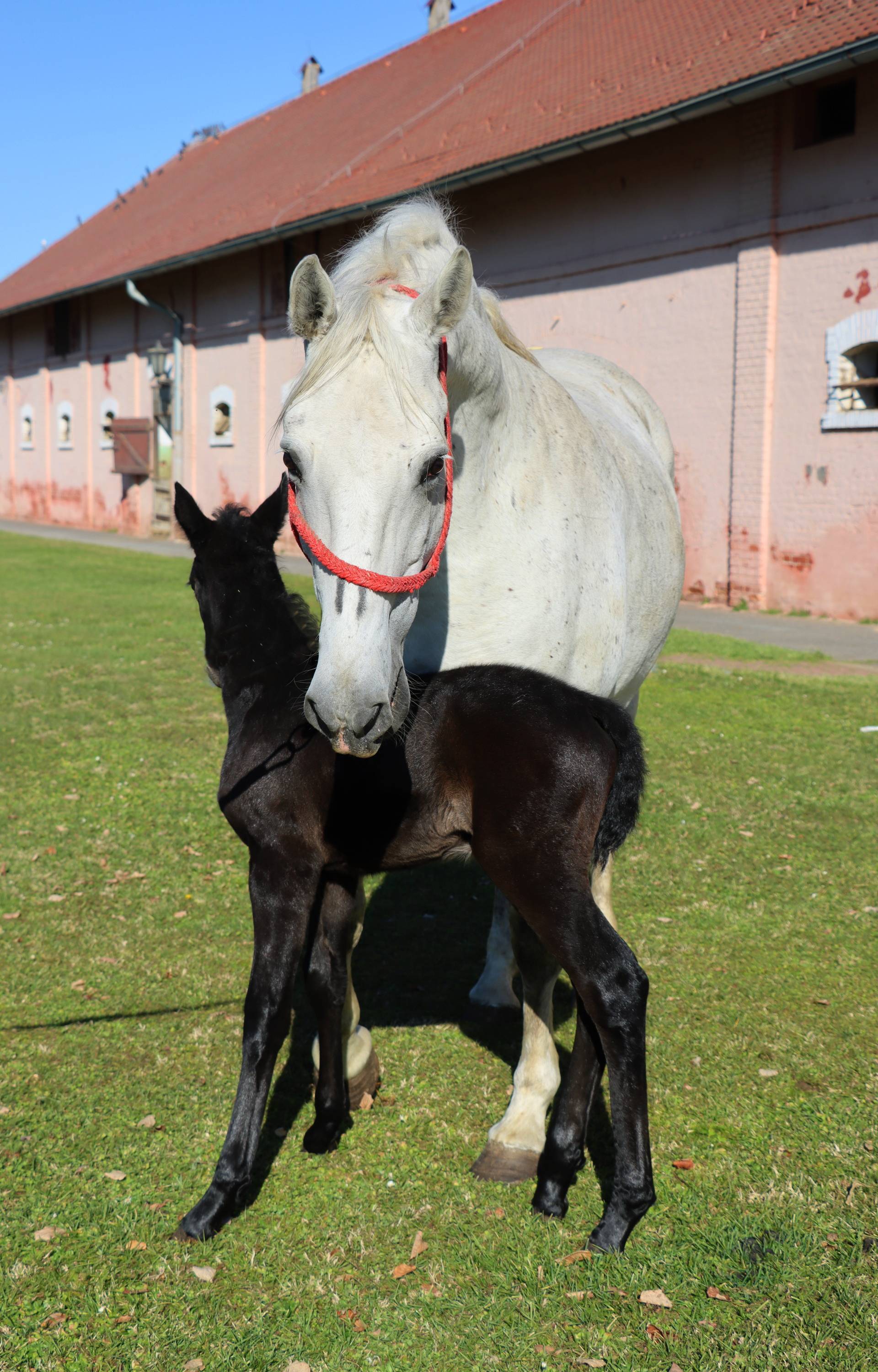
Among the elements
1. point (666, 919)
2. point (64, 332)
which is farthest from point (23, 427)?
point (666, 919)

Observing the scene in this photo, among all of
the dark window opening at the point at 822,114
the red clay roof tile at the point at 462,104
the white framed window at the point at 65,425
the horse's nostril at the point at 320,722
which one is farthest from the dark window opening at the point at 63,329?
the horse's nostril at the point at 320,722

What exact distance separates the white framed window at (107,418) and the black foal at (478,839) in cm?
2940

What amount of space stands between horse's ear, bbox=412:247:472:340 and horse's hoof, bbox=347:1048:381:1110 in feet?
7.49

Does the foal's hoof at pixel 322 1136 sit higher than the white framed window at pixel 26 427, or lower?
lower

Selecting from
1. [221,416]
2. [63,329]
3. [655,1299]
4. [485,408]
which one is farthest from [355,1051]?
[63,329]

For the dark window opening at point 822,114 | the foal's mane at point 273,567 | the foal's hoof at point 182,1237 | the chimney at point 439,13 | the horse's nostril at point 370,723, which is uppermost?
the chimney at point 439,13

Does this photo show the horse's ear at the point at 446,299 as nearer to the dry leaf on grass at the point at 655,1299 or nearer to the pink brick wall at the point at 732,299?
the dry leaf on grass at the point at 655,1299

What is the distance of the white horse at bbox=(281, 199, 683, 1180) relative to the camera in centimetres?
246

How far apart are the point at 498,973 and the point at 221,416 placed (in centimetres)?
2336

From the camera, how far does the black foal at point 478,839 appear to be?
281 centimetres

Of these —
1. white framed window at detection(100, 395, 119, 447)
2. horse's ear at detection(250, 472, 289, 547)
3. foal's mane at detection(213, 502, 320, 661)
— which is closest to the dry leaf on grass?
foal's mane at detection(213, 502, 320, 661)

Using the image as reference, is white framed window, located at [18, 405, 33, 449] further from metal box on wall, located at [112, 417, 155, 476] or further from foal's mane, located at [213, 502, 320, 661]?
foal's mane, located at [213, 502, 320, 661]

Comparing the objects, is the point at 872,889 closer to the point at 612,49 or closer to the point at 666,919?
the point at 666,919

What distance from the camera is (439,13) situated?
27.2 meters
